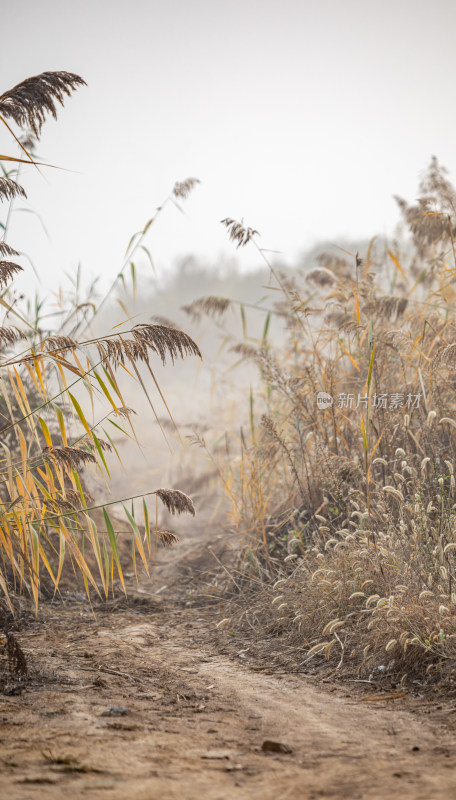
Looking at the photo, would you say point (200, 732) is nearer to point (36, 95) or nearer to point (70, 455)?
point (70, 455)

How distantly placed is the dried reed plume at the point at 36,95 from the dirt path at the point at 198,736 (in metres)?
2.03

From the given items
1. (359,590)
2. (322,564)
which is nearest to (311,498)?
(322,564)

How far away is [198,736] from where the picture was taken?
1.97m

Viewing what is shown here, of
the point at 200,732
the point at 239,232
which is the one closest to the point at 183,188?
the point at 239,232

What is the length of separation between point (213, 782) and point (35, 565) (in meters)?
1.38

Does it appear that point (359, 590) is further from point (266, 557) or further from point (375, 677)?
point (266, 557)

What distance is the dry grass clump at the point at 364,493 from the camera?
9.28 feet

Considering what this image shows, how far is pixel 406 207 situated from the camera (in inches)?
220

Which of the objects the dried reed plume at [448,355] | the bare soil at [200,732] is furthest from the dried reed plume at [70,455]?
the dried reed plume at [448,355]

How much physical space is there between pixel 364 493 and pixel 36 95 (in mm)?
2722

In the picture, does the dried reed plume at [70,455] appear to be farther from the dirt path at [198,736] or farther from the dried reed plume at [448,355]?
the dried reed plume at [448,355]

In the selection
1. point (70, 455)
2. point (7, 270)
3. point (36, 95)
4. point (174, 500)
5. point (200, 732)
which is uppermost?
point (36, 95)

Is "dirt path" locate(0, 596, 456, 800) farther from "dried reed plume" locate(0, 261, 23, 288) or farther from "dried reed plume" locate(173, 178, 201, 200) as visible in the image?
"dried reed plume" locate(173, 178, 201, 200)

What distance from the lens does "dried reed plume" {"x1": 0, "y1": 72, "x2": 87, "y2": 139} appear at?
229cm
